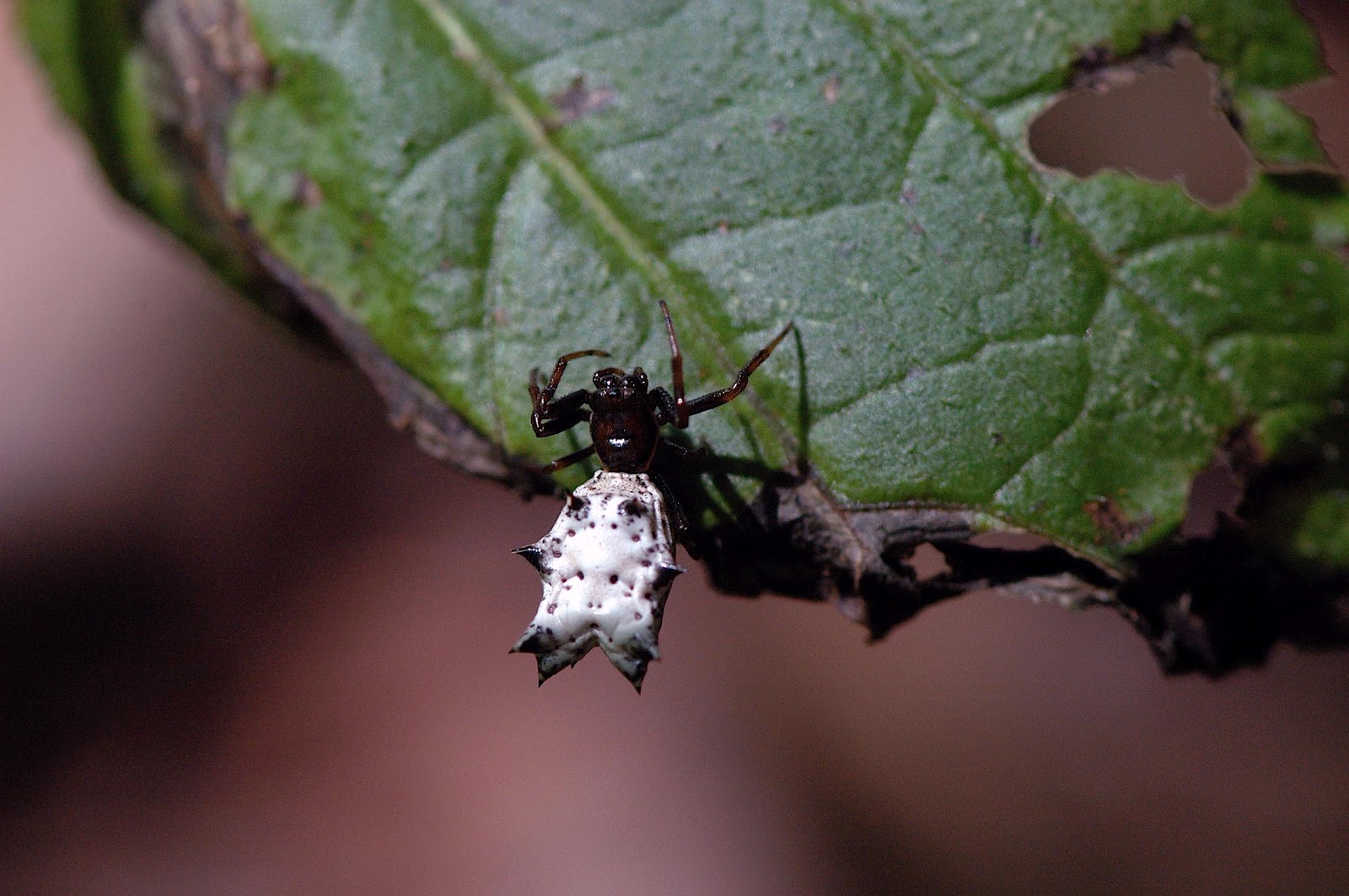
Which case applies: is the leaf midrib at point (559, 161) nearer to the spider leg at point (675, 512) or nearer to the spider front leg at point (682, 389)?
the spider front leg at point (682, 389)

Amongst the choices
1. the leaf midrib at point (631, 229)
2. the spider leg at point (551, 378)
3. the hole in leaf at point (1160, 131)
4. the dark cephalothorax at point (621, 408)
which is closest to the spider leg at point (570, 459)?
the dark cephalothorax at point (621, 408)

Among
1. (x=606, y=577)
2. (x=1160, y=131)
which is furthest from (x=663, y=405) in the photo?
(x=1160, y=131)

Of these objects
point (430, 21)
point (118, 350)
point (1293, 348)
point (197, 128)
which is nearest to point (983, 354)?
point (1293, 348)

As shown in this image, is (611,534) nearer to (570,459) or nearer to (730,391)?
(570,459)

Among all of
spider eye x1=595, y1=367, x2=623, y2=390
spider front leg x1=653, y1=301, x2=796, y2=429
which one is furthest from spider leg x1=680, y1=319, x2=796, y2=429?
spider eye x1=595, y1=367, x2=623, y2=390

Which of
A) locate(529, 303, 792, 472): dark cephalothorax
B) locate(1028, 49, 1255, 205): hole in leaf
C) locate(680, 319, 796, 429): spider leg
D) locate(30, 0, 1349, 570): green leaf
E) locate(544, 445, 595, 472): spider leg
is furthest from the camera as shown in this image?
locate(1028, 49, 1255, 205): hole in leaf

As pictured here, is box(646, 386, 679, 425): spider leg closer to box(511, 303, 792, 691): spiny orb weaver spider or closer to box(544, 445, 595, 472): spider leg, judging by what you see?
box(511, 303, 792, 691): spiny orb weaver spider
